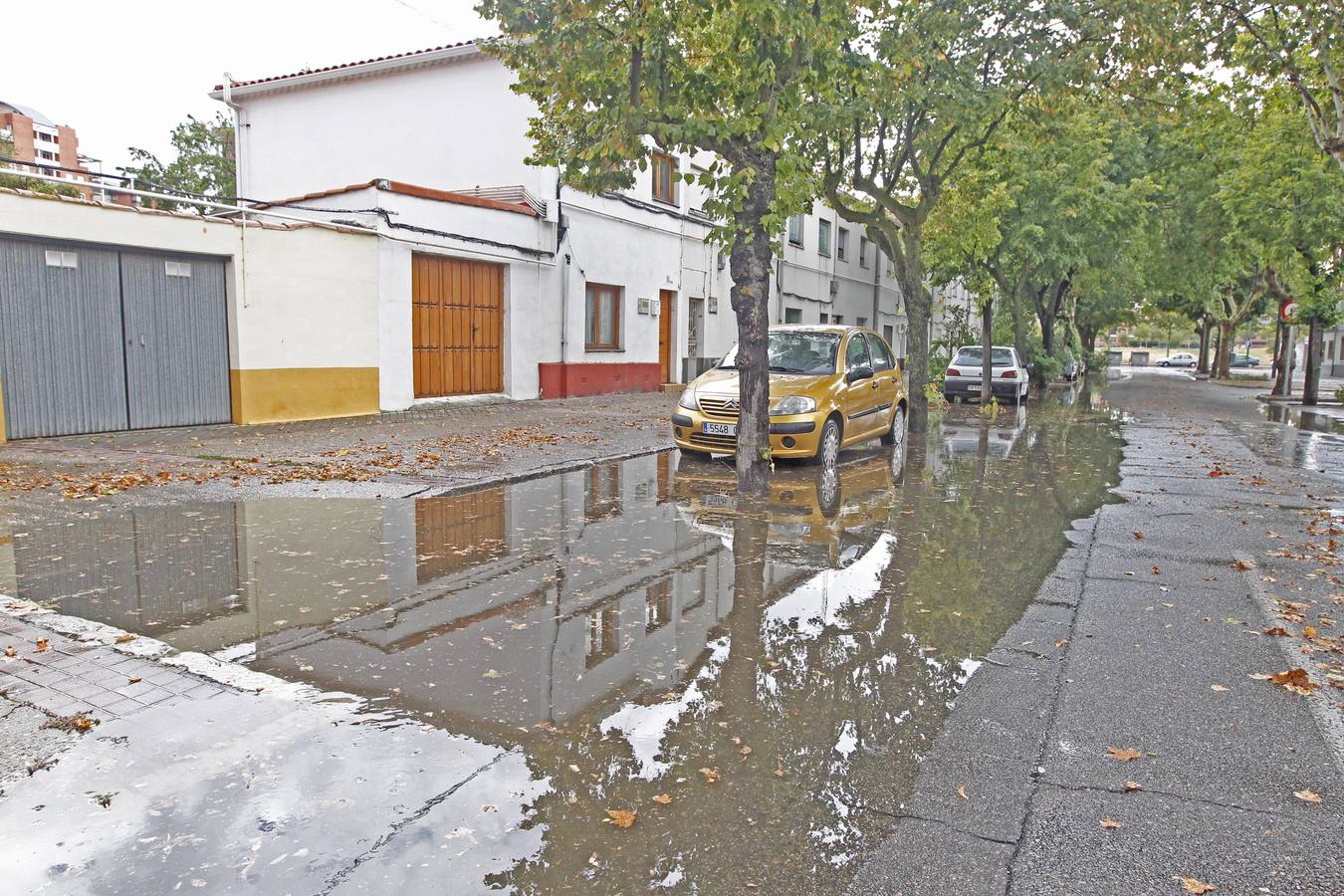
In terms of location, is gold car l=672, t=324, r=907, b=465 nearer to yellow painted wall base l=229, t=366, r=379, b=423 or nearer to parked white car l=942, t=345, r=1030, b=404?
yellow painted wall base l=229, t=366, r=379, b=423

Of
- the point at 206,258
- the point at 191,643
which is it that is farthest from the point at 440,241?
the point at 191,643

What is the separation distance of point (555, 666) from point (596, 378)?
1630 cm

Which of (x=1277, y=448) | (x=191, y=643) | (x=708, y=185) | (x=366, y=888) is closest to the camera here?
(x=366, y=888)

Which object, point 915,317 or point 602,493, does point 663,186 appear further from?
point 602,493

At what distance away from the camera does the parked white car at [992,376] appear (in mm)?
24359

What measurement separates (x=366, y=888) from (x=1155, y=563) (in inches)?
243

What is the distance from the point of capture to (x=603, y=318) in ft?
68.9

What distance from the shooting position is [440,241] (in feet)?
53.7

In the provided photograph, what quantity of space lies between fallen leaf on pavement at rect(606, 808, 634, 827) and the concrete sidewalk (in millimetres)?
798

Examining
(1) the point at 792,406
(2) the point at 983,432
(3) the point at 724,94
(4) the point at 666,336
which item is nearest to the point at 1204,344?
(4) the point at 666,336

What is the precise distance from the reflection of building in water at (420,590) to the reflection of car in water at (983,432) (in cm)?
745

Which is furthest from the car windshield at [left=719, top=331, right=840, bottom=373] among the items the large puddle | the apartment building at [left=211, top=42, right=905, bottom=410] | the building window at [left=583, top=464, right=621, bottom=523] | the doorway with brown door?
the doorway with brown door

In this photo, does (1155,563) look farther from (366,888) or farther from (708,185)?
(366,888)

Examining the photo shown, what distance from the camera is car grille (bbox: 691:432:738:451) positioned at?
1056cm
